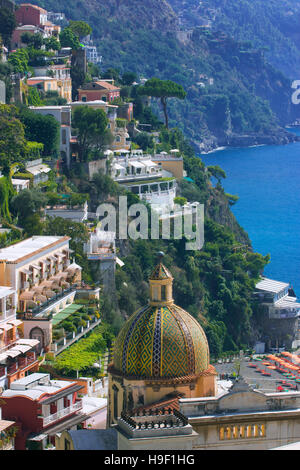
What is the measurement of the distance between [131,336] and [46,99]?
52093 millimetres

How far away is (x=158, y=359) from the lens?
1121 inches

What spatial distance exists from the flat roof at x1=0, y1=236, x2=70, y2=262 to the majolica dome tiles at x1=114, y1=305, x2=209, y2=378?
17673 millimetres

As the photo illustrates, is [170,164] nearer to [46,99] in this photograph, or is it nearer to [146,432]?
[46,99]

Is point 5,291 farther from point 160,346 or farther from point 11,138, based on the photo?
point 11,138

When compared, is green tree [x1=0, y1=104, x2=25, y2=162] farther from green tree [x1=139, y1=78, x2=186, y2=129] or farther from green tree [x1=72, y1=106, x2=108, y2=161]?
green tree [x1=139, y1=78, x2=186, y2=129]

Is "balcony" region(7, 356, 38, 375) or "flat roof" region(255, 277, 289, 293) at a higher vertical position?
"balcony" region(7, 356, 38, 375)

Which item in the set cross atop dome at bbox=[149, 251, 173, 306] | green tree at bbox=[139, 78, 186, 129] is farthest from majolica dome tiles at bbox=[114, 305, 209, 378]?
green tree at bbox=[139, 78, 186, 129]

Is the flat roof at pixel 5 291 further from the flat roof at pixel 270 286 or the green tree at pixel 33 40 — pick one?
the green tree at pixel 33 40

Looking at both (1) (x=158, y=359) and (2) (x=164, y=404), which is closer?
(2) (x=164, y=404)

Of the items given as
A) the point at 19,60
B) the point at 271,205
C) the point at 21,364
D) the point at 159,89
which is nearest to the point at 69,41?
the point at 159,89

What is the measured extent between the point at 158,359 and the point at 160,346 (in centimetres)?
32

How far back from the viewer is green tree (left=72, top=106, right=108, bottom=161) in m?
73.6
